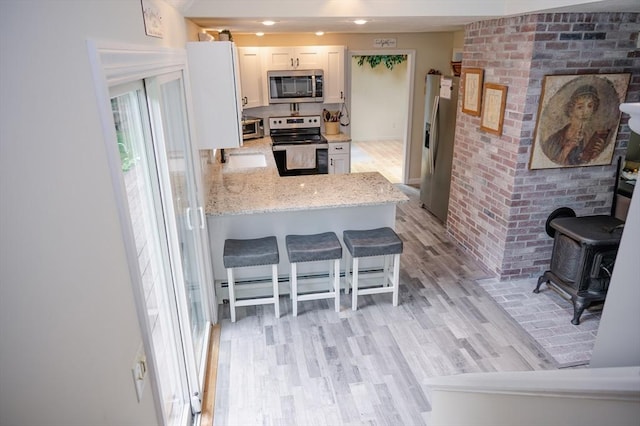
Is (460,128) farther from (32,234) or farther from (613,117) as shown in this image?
(32,234)

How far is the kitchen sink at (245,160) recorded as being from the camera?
4598 millimetres

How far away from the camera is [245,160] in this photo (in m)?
4.89

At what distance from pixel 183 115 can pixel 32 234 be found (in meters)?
1.93

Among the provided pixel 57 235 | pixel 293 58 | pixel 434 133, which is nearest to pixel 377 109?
pixel 293 58

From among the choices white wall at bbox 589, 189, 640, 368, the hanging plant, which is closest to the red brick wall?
white wall at bbox 589, 189, 640, 368

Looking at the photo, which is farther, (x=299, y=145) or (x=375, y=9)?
(x=299, y=145)

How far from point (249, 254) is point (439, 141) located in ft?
9.76

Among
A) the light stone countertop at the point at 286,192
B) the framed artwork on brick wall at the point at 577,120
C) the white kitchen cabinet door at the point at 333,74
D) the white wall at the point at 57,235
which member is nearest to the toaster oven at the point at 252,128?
the white kitchen cabinet door at the point at 333,74

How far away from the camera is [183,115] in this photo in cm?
253

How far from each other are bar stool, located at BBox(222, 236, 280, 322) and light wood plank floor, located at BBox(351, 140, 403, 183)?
4.24 metres

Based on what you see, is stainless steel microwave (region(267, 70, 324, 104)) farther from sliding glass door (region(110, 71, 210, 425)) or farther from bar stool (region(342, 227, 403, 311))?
sliding glass door (region(110, 71, 210, 425))

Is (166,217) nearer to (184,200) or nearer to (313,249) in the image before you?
(184,200)

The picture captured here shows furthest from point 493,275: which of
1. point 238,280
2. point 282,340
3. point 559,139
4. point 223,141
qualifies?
point 223,141

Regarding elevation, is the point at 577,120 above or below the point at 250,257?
above
